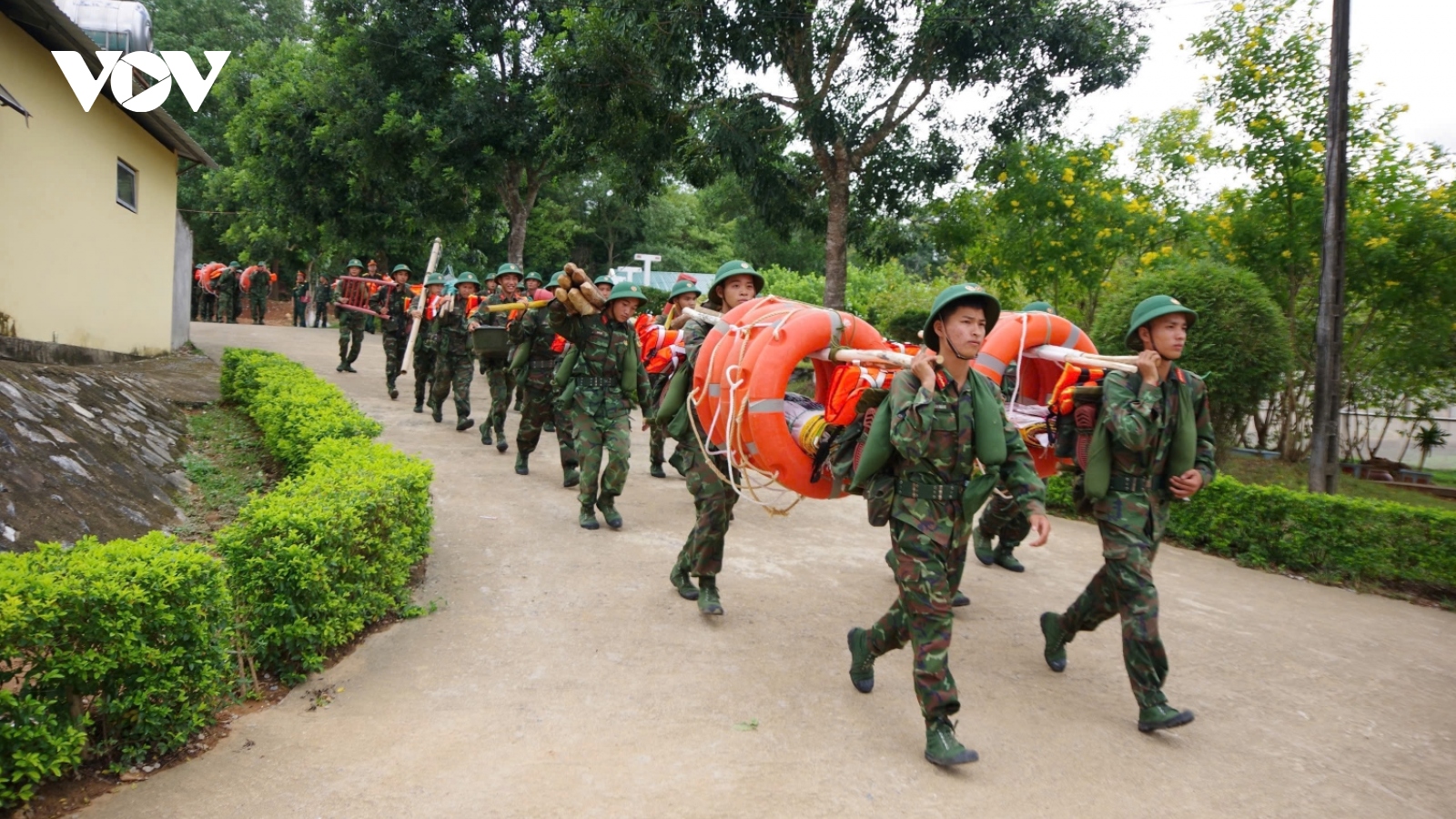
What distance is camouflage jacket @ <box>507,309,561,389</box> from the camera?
28.7 feet

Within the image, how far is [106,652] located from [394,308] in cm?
1058

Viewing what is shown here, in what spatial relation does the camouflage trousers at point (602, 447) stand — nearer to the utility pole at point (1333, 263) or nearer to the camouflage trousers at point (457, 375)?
the camouflage trousers at point (457, 375)

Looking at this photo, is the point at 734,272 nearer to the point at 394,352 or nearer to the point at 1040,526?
the point at 1040,526

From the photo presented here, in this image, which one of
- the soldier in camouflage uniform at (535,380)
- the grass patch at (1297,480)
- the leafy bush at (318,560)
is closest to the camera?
the leafy bush at (318,560)

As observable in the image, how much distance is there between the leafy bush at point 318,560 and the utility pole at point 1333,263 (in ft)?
27.0

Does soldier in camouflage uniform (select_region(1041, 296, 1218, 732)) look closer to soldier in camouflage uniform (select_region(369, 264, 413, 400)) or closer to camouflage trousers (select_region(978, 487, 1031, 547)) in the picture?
camouflage trousers (select_region(978, 487, 1031, 547))

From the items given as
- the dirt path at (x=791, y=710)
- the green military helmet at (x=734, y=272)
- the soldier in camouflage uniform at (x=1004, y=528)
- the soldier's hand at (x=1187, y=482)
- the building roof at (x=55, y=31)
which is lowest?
the dirt path at (x=791, y=710)

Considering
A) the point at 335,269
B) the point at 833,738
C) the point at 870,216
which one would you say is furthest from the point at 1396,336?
the point at 335,269

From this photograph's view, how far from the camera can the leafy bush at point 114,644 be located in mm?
3105

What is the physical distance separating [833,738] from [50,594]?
120 inches

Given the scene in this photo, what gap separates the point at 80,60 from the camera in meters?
10.6

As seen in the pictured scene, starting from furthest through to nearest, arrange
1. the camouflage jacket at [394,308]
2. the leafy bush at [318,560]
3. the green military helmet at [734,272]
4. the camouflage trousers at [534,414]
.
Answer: the camouflage jacket at [394,308]
the camouflage trousers at [534,414]
the green military helmet at [734,272]
the leafy bush at [318,560]

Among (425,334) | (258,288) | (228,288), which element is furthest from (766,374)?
(228,288)

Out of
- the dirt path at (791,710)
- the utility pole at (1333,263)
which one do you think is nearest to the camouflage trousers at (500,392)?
the dirt path at (791,710)
